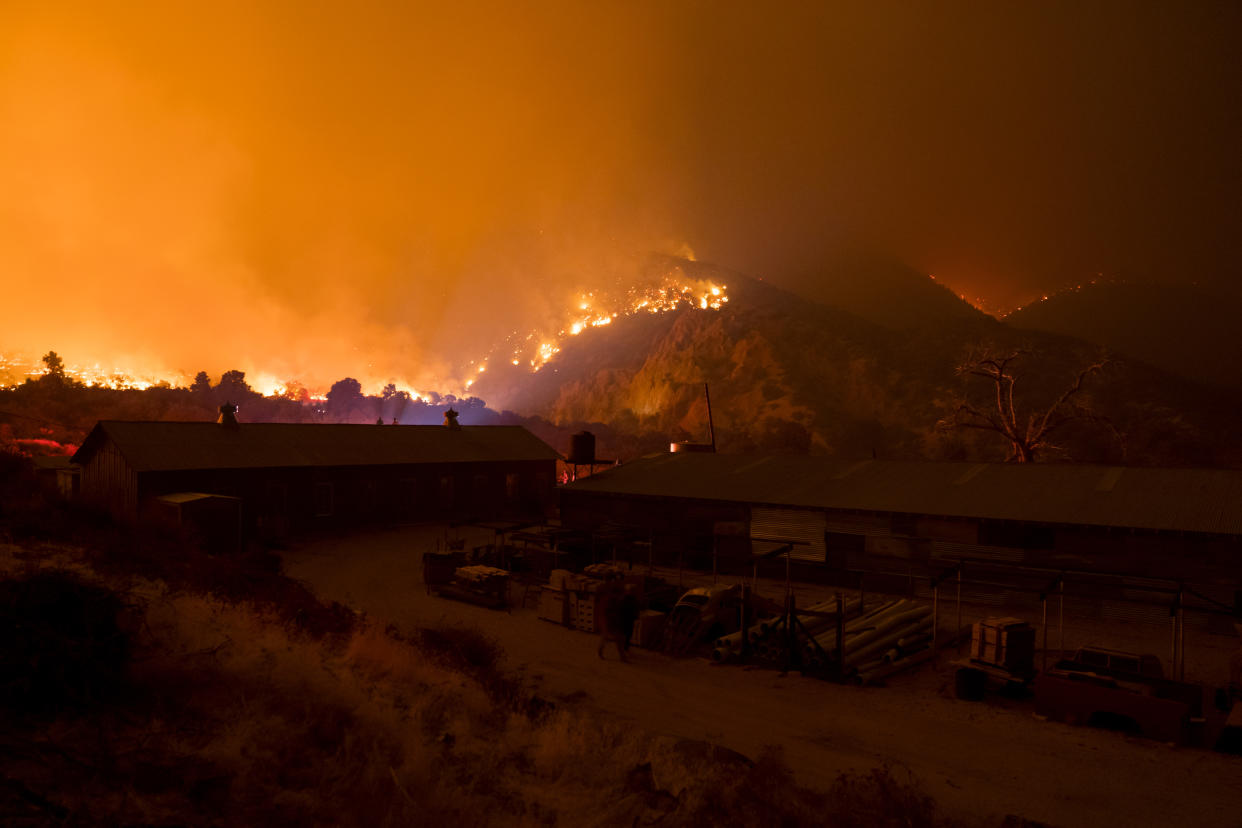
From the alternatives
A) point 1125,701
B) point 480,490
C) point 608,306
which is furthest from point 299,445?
point 608,306

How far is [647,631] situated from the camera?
19.5 m

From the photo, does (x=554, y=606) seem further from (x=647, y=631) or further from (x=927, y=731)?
(x=927, y=731)

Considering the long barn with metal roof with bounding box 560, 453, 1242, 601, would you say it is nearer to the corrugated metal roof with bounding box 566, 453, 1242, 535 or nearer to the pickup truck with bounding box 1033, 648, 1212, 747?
the corrugated metal roof with bounding box 566, 453, 1242, 535

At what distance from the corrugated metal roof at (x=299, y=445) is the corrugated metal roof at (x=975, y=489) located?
14495 millimetres

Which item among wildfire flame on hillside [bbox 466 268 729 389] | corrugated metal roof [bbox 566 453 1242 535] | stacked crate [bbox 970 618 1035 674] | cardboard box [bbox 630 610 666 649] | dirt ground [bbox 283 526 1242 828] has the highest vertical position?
wildfire flame on hillside [bbox 466 268 729 389]

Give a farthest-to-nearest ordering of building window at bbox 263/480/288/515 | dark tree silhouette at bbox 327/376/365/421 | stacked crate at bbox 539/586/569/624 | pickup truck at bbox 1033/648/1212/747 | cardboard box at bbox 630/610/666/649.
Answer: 1. dark tree silhouette at bbox 327/376/365/421
2. building window at bbox 263/480/288/515
3. stacked crate at bbox 539/586/569/624
4. cardboard box at bbox 630/610/666/649
5. pickup truck at bbox 1033/648/1212/747

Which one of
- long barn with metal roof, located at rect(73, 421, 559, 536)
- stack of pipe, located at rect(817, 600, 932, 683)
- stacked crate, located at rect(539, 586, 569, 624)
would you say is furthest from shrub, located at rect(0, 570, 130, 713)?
long barn with metal roof, located at rect(73, 421, 559, 536)

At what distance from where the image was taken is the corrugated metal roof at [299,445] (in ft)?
111

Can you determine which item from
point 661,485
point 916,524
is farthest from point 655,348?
point 916,524

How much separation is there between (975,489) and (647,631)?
1579 centimetres

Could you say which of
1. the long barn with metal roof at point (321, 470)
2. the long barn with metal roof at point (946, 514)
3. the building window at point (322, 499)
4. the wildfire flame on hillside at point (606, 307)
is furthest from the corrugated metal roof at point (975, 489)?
the wildfire flame on hillside at point (606, 307)

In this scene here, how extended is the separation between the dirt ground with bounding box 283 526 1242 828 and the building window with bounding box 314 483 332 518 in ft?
67.0

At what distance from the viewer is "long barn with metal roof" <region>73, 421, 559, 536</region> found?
33375 millimetres

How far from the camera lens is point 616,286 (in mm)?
179375
